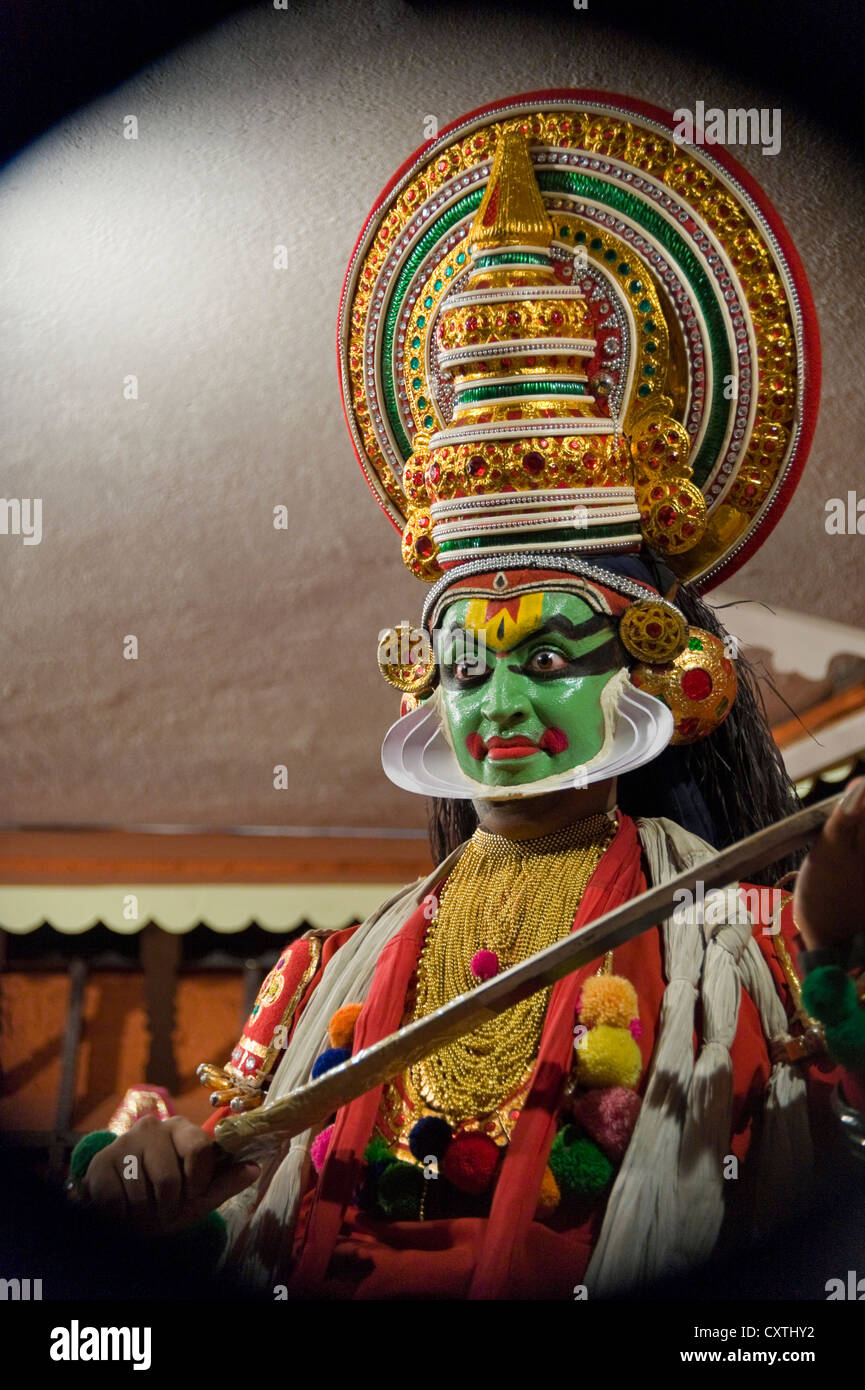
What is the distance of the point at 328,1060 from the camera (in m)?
2.41

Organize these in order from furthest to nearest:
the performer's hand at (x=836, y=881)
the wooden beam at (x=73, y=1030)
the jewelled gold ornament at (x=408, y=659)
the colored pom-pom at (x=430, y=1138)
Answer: the wooden beam at (x=73, y=1030) → the jewelled gold ornament at (x=408, y=659) → the colored pom-pom at (x=430, y=1138) → the performer's hand at (x=836, y=881)

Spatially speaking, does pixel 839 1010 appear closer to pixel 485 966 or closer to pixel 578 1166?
pixel 578 1166

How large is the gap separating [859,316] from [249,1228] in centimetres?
174

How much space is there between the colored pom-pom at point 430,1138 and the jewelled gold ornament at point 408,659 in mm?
690

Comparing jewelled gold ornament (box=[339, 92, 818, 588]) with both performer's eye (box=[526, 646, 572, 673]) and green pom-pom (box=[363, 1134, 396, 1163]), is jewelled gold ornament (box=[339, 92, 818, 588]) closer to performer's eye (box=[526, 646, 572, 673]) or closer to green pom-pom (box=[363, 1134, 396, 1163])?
performer's eye (box=[526, 646, 572, 673])

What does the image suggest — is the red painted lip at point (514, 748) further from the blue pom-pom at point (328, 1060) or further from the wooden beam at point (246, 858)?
the wooden beam at point (246, 858)

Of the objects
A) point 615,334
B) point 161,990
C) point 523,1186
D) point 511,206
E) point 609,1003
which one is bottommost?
point 523,1186

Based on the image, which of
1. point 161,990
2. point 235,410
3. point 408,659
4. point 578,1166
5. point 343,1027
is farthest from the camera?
point 161,990

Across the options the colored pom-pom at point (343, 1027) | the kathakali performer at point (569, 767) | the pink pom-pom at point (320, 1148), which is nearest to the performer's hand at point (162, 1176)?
the kathakali performer at point (569, 767)

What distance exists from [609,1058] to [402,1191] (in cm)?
36

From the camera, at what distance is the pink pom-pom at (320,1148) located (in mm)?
2361

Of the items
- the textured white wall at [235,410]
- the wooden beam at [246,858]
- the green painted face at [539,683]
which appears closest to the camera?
the green painted face at [539,683]

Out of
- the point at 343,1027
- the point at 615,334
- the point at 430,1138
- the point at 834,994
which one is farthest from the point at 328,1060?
the point at 615,334
